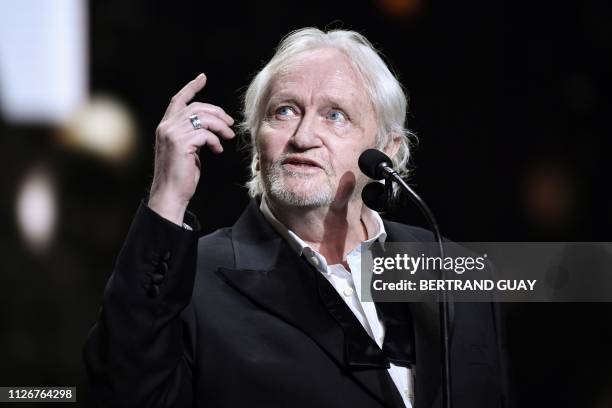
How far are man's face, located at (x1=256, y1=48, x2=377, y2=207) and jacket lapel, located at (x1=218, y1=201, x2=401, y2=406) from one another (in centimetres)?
14

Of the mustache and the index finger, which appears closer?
the index finger

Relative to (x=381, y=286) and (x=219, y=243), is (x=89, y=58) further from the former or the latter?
(x=381, y=286)

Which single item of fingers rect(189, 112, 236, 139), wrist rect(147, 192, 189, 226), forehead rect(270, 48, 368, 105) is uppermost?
forehead rect(270, 48, 368, 105)

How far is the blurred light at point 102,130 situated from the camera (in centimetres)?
266

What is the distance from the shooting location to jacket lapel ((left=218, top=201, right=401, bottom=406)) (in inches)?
69.2

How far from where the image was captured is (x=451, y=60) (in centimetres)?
283

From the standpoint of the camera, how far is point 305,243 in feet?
6.67

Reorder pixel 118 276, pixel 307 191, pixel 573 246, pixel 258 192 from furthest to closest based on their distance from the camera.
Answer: pixel 573 246 → pixel 258 192 → pixel 307 191 → pixel 118 276

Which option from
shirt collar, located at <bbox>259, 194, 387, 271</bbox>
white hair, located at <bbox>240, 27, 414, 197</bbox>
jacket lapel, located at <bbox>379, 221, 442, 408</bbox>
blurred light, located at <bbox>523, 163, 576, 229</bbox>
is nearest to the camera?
jacket lapel, located at <bbox>379, 221, 442, 408</bbox>

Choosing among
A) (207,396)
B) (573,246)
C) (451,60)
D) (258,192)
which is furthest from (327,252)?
(451,60)

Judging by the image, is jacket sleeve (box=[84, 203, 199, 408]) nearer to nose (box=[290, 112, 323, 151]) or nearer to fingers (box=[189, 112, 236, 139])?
fingers (box=[189, 112, 236, 139])

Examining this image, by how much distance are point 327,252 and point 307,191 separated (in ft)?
0.60

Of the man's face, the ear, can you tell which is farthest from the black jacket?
the ear

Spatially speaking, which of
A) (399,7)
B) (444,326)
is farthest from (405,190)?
(399,7)
